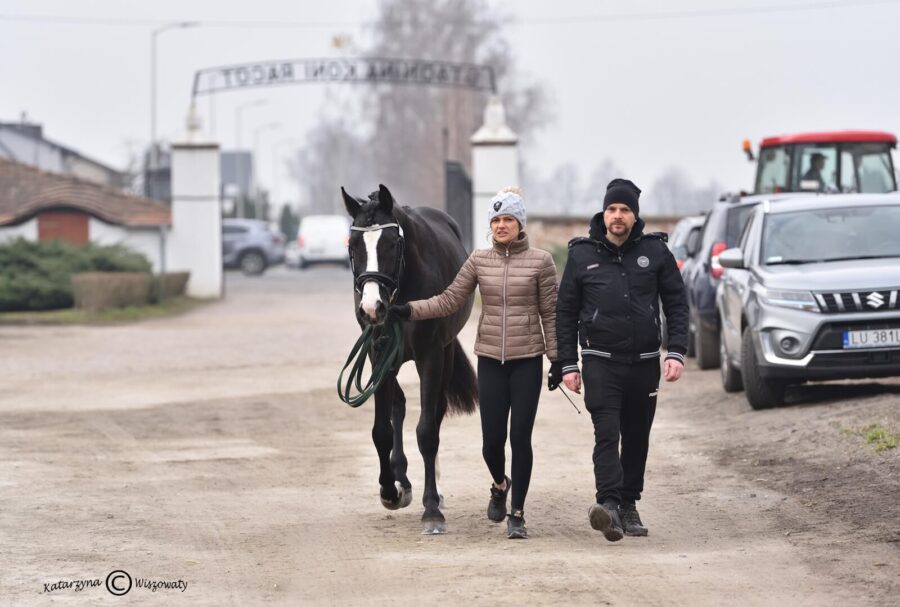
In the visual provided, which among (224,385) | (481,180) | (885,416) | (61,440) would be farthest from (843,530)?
(481,180)

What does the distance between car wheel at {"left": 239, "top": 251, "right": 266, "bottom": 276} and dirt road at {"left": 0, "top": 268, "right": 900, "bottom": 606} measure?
37499 millimetres

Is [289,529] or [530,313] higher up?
[530,313]

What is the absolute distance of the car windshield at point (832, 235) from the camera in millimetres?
13852

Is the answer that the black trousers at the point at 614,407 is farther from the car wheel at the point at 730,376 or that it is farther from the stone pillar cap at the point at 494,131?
the stone pillar cap at the point at 494,131

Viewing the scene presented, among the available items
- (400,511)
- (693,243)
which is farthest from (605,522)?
(693,243)

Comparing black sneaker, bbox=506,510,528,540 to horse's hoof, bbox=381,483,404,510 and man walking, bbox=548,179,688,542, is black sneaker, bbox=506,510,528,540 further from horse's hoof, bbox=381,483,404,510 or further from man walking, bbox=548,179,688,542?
horse's hoof, bbox=381,483,404,510

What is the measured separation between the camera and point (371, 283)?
8617 mm

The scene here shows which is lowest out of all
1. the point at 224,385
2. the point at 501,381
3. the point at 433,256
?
the point at 224,385

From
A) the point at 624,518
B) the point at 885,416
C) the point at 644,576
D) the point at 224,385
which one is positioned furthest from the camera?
the point at 224,385

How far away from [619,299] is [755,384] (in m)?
5.58

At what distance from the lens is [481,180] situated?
35.9 metres

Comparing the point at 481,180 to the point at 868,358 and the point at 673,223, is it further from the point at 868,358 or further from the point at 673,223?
the point at 868,358

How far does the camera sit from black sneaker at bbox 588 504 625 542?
809 cm

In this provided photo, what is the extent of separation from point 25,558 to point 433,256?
9.59 feet
